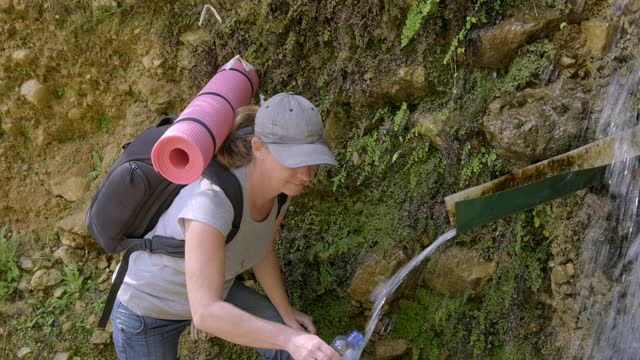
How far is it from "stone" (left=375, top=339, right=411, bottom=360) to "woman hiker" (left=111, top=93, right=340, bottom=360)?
1.11m

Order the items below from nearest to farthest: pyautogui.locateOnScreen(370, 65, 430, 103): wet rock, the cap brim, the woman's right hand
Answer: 1. the woman's right hand
2. the cap brim
3. pyautogui.locateOnScreen(370, 65, 430, 103): wet rock

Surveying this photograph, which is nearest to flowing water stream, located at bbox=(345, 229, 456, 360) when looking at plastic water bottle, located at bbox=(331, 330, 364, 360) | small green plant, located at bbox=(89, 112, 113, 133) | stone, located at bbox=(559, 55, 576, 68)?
plastic water bottle, located at bbox=(331, 330, 364, 360)

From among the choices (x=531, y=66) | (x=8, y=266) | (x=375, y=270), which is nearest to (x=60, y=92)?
(x=8, y=266)

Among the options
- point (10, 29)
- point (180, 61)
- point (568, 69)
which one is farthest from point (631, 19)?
point (10, 29)

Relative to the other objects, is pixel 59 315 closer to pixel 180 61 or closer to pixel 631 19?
pixel 180 61

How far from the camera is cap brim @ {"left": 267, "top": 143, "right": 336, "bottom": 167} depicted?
3.25 m

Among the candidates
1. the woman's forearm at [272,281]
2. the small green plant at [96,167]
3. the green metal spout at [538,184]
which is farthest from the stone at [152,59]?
the green metal spout at [538,184]

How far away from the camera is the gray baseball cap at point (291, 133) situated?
3275 millimetres

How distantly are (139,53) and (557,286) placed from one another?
387 cm

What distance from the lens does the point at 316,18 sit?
5066 mm

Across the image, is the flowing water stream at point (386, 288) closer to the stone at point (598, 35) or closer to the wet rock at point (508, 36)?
the wet rock at point (508, 36)

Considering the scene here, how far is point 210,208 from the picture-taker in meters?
3.23

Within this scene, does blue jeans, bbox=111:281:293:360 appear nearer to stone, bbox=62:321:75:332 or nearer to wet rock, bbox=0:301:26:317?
stone, bbox=62:321:75:332

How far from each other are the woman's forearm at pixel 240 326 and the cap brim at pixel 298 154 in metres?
0.72
